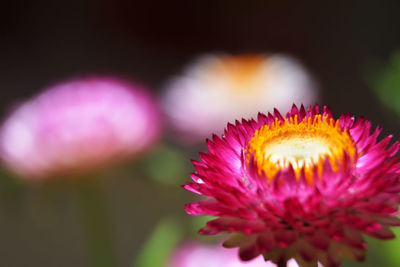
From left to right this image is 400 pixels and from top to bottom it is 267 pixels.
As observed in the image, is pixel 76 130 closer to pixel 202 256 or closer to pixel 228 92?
pixel 202 256

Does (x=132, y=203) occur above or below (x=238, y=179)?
above

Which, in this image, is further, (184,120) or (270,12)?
(270,12)

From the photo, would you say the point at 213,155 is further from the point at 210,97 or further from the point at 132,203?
the point at 132,203

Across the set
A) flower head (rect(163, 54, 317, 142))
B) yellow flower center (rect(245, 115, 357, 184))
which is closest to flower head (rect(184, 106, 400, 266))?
yellow flower center (rect(245, 115, 357, 184))

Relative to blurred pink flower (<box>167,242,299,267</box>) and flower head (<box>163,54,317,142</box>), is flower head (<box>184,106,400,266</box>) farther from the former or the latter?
flower head (<box>163,54,317,142</box>)

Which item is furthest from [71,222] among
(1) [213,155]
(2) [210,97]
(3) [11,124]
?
(1) [213,155]

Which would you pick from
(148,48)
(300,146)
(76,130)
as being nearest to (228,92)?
(76,130)

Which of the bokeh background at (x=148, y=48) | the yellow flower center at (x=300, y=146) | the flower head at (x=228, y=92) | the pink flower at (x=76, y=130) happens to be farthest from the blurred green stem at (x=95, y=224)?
the bokeh background at (x=148, y=48)
